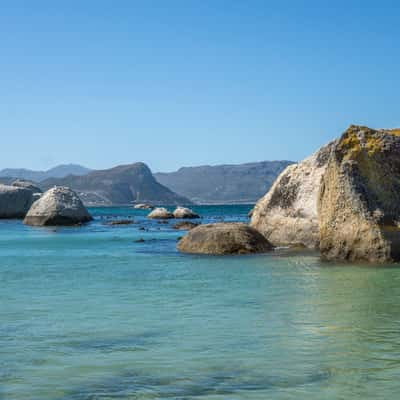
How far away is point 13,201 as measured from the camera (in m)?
67.0

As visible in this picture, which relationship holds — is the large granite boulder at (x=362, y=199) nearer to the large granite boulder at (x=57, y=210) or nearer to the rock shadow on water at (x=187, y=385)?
the rock shadow on water at (x=187, y=385)

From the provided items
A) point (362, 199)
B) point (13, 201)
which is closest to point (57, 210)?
point (13, 201)

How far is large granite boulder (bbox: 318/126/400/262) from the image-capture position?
61.5ft

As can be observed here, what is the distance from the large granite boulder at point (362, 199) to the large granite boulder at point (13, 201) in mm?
50779

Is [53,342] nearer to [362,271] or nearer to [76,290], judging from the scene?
[76,290]

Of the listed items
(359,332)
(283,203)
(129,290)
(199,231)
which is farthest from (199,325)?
(283,203)

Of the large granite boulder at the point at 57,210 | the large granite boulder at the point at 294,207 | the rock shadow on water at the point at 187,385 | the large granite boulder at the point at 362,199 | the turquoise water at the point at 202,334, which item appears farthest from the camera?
the large granite boulder at the point at 57,210

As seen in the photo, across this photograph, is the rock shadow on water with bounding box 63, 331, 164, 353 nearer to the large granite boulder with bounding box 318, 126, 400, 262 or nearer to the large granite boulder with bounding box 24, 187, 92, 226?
the large granite boulder with bounding box 318, 126, 400, 262

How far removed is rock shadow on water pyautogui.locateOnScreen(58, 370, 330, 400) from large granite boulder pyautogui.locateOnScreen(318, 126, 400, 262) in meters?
11.7

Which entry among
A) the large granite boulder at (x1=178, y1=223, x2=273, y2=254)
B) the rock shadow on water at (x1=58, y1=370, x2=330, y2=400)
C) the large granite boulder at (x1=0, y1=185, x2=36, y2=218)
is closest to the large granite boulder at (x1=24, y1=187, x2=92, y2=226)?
the large granite boulder at (x1=0, y1=185, x2=36, y2=218)

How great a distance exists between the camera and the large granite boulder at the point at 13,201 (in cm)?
6656

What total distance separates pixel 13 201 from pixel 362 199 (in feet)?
173

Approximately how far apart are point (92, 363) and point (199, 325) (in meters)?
2.57

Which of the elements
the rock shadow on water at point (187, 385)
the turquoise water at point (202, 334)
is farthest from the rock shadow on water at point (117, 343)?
the rock shadow on water at point (187, 385)
